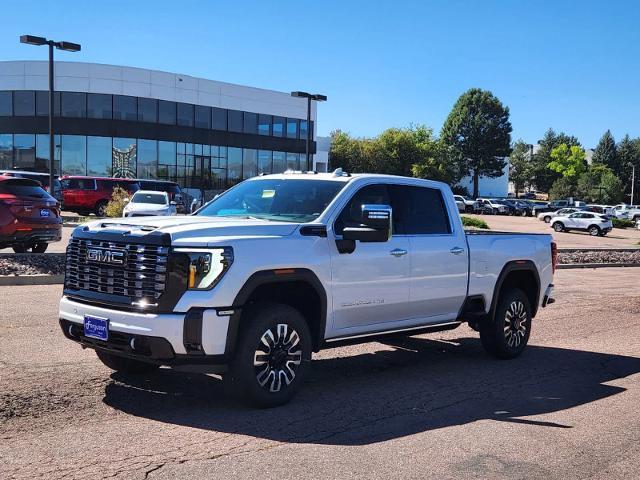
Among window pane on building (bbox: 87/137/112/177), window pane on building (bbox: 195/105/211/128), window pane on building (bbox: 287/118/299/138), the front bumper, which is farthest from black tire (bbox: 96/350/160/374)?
window pane on building (bbox: 287/118/299/138)

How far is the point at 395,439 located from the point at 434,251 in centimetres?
247

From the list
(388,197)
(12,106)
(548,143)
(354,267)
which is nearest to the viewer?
(354,267)

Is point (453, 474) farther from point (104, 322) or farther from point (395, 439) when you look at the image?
point (104, 322)

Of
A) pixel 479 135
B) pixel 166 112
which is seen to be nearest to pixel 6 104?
pixel 166 112

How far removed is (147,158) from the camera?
2036 inches

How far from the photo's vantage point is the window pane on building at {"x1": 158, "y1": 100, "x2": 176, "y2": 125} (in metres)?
52.0

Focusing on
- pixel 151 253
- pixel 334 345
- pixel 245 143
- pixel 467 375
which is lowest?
pixel 467 375

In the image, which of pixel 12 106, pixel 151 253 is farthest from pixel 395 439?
pixel 12 106

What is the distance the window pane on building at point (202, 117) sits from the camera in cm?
5403

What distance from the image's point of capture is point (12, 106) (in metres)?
48.4

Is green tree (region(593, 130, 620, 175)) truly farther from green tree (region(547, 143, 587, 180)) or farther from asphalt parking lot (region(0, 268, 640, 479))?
asphalt parking lot (region(0, 268, 640, 479))

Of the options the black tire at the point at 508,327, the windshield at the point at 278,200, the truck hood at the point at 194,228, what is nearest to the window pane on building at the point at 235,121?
the black tire at the point at 508,327

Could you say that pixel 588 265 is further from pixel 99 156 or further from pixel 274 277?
pixel 99 156

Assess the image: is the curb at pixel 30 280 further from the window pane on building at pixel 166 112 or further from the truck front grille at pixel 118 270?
the window pane on building at pixel 166 112
